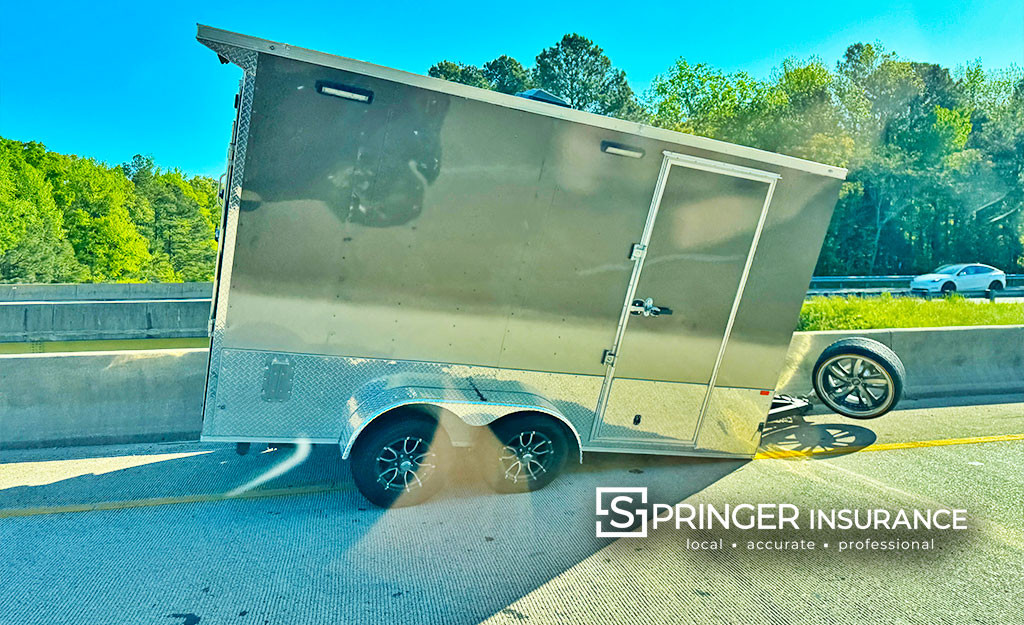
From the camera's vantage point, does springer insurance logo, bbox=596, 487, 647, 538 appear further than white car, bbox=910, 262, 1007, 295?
No

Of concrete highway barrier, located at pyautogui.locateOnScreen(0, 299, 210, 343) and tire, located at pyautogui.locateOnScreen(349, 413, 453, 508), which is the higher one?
tire, located at pyautogui.locateOnScreen(349, 413, 453, 508)

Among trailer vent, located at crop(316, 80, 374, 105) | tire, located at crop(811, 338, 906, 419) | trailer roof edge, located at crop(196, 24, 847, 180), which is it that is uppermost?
trailer roof edge, located at crop(196, 24, 847, 180)

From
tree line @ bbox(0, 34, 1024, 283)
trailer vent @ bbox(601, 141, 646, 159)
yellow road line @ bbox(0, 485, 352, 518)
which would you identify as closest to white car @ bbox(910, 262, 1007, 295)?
tree line @ bbox(0, 34, 1024, 283)

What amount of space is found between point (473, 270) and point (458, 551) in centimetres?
199

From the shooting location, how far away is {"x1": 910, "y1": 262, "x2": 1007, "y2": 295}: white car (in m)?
29.9

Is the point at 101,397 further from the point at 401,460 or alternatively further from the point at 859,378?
the point at 859,378

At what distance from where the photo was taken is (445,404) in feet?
15.9

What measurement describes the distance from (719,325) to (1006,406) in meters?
5.82

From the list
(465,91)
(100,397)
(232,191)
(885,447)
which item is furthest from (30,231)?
(885,447)

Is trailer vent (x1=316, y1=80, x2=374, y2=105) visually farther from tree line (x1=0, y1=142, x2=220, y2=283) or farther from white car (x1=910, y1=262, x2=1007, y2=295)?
tree line (x1=0, y1=142, x2=220, y2=283)

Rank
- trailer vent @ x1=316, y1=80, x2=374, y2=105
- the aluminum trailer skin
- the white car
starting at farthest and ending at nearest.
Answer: the white car → the aluminum trailer skin → trailer vent @ x1=316, y1=80, x2=374, y2=105

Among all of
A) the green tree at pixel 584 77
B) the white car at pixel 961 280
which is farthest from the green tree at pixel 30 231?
the white car at pixel 961 280

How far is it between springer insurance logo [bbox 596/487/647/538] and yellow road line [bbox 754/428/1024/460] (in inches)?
69.9

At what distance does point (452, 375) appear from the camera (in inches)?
199
